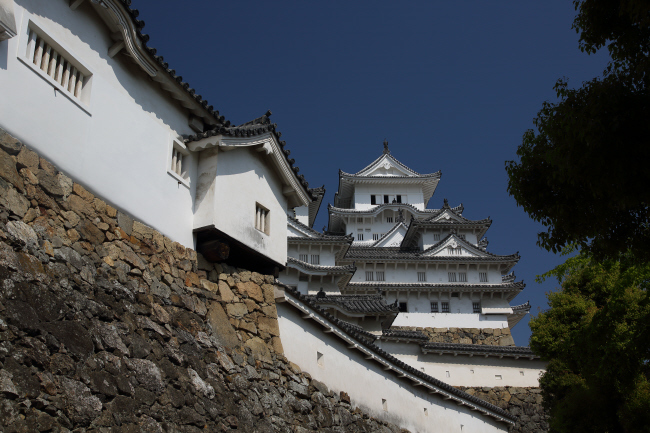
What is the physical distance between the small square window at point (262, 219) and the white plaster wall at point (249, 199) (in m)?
0.09

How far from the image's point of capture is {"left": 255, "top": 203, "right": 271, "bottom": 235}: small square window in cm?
1344

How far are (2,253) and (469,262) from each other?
37.5 meters

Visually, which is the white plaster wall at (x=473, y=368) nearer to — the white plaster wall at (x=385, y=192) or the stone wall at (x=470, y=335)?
the stone wall at (x=470, y=335)

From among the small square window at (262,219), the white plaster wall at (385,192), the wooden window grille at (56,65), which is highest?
the white plaster wall at (385,192)

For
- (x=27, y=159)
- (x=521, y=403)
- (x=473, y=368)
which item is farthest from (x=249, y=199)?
(x=521, y=403)

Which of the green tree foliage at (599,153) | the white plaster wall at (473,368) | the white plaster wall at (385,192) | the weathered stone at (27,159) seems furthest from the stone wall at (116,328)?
the white plaster wall at (385,192)

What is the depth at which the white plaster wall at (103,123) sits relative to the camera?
349 inches

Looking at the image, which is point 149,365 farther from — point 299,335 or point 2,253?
point 299,335

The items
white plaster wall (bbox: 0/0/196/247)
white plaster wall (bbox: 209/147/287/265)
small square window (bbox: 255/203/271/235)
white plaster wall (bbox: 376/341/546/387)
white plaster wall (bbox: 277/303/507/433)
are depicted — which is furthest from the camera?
white plaster wall (bbox: 376/341/546/387)

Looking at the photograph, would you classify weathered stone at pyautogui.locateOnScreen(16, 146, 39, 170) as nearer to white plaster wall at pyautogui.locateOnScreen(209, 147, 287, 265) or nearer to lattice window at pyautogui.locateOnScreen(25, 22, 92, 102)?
lattice window at pyautogui.locateOnScreen(25, 22, 92, 102)

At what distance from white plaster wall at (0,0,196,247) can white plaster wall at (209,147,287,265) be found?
67 centimetres

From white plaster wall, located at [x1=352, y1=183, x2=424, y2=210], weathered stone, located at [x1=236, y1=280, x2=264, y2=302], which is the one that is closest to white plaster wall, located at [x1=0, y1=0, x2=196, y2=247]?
weathered stone, located at [x1=236, y1=280, x2=264, y2=302]

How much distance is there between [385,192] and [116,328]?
4952 cm

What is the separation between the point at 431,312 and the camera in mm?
40094
